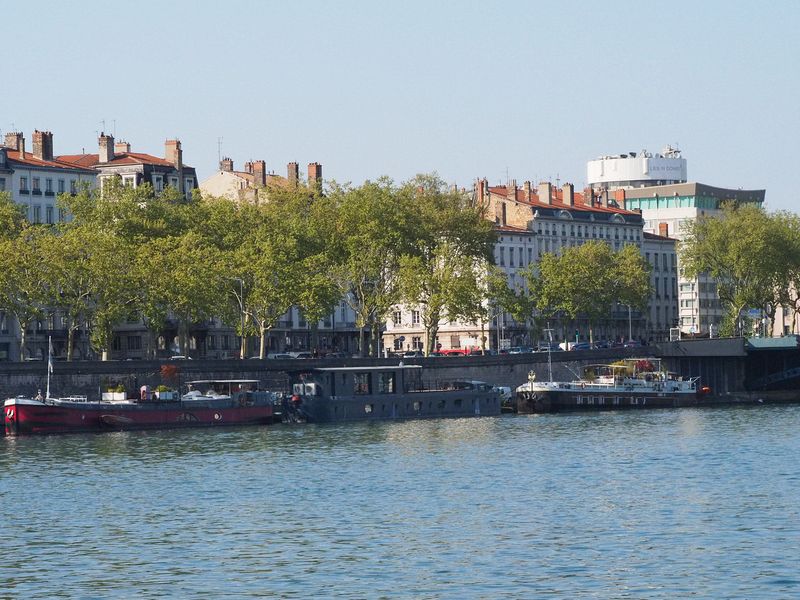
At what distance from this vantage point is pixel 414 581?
1684 inches

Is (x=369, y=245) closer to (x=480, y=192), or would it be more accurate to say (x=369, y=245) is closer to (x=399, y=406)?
(x=399, y=406)

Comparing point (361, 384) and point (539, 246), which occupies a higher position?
point (539, 246)

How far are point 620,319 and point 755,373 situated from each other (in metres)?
40.6

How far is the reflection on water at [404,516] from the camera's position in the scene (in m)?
43.0

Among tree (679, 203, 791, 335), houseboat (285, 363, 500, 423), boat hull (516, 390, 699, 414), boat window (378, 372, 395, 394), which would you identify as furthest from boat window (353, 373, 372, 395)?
tree (679, 203, 791, 335)

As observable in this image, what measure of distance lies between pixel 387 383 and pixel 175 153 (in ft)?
144

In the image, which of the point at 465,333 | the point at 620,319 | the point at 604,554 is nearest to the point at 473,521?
the point at 604,554

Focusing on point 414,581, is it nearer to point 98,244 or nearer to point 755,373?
point 98,244

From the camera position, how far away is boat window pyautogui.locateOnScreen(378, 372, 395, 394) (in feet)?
363

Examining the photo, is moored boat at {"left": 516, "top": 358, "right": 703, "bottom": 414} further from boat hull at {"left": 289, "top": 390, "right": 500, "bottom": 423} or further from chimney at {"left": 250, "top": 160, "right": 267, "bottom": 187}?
chimney at {"left": 250, "top": 160, "right": 267, "bottom": 187}

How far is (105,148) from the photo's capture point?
144250 millimetres

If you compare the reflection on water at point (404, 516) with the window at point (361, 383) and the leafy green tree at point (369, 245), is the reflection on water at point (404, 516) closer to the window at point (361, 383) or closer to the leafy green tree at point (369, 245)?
the window at point (361, 383)

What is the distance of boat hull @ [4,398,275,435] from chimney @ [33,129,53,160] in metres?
42.8

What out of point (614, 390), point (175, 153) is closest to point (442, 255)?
point (614, 390)
